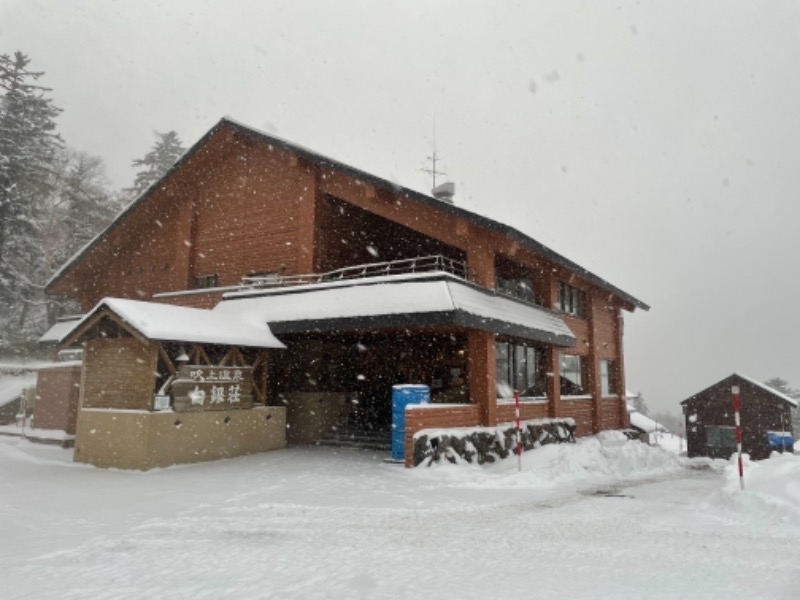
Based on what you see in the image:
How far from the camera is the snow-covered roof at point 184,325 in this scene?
12.7 meters

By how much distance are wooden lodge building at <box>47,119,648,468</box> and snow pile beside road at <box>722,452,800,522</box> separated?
6355 mm

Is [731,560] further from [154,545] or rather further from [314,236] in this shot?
[314,236]

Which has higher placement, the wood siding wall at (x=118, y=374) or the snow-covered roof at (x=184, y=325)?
the snow-covered roof at (x=184, y=325)

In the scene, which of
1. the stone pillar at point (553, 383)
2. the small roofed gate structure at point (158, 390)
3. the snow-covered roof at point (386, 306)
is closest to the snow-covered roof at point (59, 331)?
the snow-covered roof at point (386, 306)

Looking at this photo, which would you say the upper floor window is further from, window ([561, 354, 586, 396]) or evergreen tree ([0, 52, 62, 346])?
evergreen tree ([0, 52, 62, 346])

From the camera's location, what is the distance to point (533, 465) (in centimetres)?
1296

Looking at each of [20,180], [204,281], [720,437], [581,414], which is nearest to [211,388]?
[204,281]

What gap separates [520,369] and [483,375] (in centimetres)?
464

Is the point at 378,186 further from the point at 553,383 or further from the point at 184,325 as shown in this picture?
the point at 553,383

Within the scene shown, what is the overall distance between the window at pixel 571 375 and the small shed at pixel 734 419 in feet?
42.6

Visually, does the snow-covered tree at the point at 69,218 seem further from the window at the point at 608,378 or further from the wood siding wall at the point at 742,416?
the wood siding wall at the point at 742,416

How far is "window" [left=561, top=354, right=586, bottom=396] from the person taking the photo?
22078 mm

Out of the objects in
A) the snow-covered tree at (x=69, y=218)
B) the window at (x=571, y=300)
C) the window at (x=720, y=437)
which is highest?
the snow-covered tree at (x=69, y=218)

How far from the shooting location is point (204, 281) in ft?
68.2
